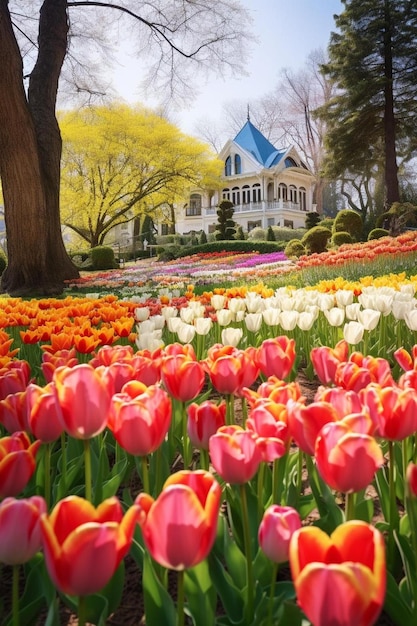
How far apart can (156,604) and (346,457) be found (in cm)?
36

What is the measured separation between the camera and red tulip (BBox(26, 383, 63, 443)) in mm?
966

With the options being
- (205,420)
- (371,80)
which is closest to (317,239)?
(371,80)

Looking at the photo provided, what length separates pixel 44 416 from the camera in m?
0.98

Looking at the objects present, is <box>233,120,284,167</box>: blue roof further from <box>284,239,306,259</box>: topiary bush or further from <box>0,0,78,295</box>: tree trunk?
<box>0,0,78,295</box>: tree trunk

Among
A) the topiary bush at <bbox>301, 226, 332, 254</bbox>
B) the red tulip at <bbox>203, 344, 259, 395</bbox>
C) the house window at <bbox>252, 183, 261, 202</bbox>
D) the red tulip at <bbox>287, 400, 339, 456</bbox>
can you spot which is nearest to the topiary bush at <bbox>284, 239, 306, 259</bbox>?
the topiary bush at <bbox>301, 226, 332, 254</bbox>

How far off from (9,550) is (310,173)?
49.2m

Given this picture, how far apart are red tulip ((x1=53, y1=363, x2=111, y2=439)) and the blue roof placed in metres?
45.9

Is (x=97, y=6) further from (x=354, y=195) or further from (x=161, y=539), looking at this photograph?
(x=354, y=195)

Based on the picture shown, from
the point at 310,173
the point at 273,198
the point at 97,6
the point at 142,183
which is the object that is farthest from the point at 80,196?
the point at 310,173

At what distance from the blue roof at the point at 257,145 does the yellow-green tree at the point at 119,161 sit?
1612cm

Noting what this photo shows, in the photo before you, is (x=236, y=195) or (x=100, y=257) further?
(x=236, y=195)

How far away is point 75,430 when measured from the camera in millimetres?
886

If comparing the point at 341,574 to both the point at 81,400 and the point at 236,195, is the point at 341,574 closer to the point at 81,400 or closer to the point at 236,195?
the point at 81,400

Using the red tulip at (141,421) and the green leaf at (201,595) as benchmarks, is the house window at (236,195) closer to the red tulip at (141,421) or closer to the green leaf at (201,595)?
the red tulip at (141,421)
